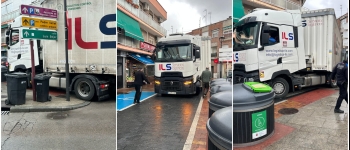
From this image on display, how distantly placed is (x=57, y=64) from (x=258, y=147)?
11.5 ft

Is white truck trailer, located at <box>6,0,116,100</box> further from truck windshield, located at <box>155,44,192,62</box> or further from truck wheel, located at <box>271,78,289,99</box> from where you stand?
truck wheel, located at <box>271,78,289,99</box>

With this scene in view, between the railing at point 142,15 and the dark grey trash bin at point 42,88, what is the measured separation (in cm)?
336

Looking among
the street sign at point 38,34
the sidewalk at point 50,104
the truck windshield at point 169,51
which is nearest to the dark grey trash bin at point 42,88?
the sidewalk at point 50,104

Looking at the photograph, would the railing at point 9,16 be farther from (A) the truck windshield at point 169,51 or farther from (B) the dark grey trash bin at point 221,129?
(B) the dark grey trash bin at point 221,129

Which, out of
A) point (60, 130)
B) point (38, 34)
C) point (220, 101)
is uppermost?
point (38, 34)

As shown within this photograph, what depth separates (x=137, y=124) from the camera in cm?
113

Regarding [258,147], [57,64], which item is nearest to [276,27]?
[258,147]

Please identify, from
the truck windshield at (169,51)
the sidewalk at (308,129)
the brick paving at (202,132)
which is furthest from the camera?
the sidewalk at (308,129)

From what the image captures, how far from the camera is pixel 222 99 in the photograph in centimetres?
120

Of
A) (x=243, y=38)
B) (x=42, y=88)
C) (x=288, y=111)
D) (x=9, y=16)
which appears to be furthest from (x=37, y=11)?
(x=288, y=111)

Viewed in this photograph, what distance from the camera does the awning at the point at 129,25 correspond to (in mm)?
1062

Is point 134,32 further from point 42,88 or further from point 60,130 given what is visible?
point 42,88

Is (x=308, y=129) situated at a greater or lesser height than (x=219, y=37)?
lesser

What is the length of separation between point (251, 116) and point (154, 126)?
3.65 feet
